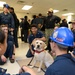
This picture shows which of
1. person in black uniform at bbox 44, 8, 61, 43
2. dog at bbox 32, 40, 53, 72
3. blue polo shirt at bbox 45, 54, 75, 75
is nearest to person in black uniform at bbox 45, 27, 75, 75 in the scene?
blue polo shirt at bbox 45, 54, 75, 75

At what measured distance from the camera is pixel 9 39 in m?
3.86

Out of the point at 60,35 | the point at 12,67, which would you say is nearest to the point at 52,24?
the point at 12,67

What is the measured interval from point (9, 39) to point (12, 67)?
872 mm

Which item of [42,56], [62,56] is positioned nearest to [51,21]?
[42,56]

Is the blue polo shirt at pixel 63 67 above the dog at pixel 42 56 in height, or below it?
above

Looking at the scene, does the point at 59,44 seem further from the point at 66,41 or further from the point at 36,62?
the point at 36,62

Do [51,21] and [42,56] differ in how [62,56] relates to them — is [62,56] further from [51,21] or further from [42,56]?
[51,21]

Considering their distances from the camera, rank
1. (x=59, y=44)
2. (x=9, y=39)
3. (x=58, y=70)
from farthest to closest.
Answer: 1. (x=9, y=39)
2. (x=59, y=44)
3. (x=58, y=70)

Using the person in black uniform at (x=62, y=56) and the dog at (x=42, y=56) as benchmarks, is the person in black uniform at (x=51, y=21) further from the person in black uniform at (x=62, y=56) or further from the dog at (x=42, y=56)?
the person in black uniform at (x=62, y=56)

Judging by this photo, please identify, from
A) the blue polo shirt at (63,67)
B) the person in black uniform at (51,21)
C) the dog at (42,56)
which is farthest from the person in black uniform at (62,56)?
the person in black uniform at (51,21)

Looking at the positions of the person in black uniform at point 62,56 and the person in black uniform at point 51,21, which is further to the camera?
the person in black uniform at point 51,21

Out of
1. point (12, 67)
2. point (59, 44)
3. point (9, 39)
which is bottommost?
point (12, 67)

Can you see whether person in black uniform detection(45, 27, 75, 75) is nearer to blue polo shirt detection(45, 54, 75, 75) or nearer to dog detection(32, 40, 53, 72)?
blue polo shirt detection(45, 54, 75, 75)

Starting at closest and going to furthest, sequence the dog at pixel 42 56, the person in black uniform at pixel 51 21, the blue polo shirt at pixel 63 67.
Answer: the blue polo shirt at pixel 63 67, the dog at pixel 42 56, the person in black uniform at pixel 51 21
